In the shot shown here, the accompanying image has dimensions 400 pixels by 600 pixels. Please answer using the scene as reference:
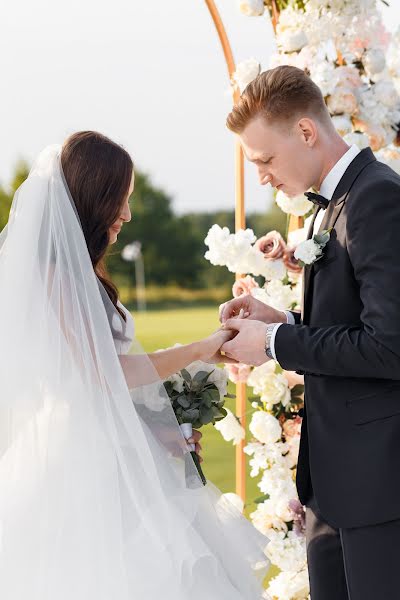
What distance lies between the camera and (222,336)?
2.76 metres

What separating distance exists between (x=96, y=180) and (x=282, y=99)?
2.05 feet

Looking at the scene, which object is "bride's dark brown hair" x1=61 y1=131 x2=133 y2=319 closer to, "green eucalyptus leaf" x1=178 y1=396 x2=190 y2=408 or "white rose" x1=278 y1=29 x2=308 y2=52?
"green eucalyptus leaf" x1=178 y1=396 x2=190 y2=408

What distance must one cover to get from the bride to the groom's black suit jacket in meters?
0.43

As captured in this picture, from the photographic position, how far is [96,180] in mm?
2547

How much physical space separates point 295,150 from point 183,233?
5916 cm

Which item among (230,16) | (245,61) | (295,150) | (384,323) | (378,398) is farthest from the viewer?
(230,16)

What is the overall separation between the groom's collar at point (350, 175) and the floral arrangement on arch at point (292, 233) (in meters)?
0.88

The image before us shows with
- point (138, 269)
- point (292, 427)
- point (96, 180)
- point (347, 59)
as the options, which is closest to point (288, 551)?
point (292, 427)

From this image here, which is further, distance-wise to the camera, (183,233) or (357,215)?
(183,233)

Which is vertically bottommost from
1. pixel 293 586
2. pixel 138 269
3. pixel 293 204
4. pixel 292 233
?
pixel 138 269

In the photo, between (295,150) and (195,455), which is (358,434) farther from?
(295,150)

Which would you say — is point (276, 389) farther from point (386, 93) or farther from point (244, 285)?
point (386, 93)

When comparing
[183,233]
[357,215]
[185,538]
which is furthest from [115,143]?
[183,233]

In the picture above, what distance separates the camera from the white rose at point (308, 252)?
2396 mm
